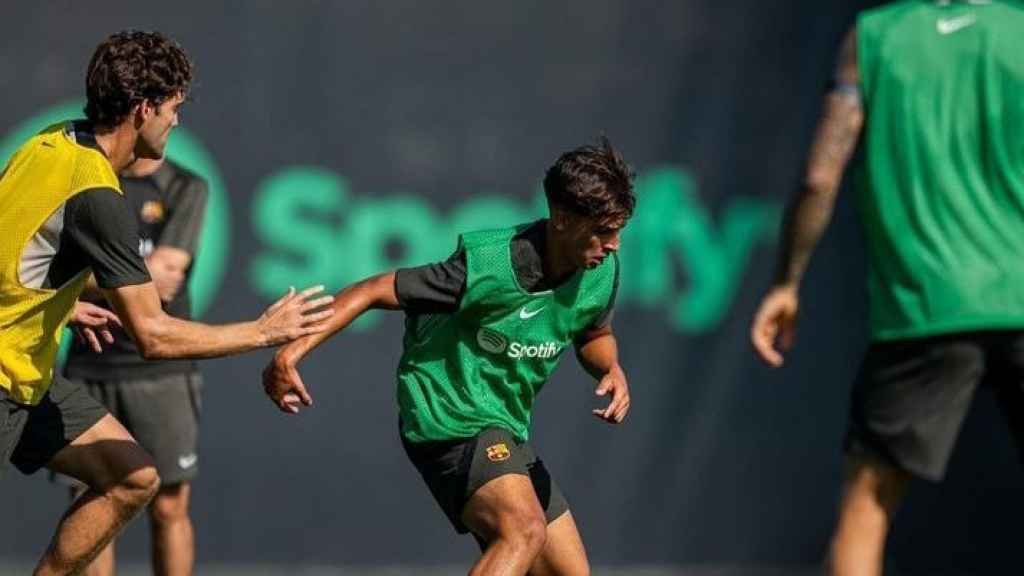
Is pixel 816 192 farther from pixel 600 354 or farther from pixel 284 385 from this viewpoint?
pixel 284 385

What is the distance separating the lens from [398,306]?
20.7ft

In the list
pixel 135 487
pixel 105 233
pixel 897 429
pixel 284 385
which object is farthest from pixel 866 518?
pixel 135 487

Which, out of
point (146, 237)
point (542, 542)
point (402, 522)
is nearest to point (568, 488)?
point (402, 522)

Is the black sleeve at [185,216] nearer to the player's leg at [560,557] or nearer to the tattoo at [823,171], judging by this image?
the player's leg at [560,557]

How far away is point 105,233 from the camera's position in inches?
232

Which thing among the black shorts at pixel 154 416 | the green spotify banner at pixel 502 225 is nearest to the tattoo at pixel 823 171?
the black shorts at pixel 154 416

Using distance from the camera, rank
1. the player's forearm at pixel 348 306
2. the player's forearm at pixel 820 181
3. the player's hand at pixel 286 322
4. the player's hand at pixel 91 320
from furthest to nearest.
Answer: the player's hand at pixel 91 320 < the player's forearm at pixel 348 306 < the player's hand at pixel 286 322 < the player's forearm at pixel 820 181

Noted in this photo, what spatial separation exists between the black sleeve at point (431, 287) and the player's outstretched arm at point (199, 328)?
321 millimetres

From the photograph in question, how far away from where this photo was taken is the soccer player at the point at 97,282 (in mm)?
5922

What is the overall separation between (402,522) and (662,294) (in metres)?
1.64

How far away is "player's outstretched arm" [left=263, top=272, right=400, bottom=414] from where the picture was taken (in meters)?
6.05

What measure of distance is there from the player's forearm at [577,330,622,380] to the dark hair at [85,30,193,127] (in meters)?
1.64

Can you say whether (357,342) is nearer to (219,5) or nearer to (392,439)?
(392,439)

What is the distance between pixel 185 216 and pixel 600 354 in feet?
6.35
